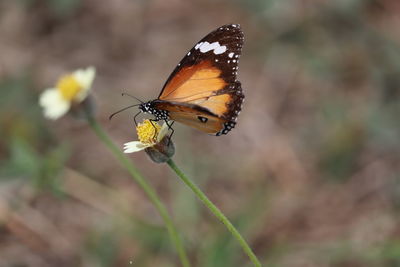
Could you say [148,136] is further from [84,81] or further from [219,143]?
[219,143]

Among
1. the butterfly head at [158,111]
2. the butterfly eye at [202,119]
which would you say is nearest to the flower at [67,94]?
the butterfly head at [158,111]

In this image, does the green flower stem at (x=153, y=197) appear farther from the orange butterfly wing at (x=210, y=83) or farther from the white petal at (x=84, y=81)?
the orange butterfly wing at (x=210, y=83)

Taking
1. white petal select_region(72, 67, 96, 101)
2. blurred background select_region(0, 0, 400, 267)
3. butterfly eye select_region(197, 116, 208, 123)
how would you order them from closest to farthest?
butterfly eye select_region(197, 116, 208, 123) → white petal select_region(72, 67, 96, 101) → blurred background select_region(0, 0, 400, 267)

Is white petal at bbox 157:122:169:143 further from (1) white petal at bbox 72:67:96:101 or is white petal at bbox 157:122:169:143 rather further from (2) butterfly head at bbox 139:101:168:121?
(1) white petal at bbox 72:67:96:101

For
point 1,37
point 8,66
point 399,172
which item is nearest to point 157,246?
point 399,172

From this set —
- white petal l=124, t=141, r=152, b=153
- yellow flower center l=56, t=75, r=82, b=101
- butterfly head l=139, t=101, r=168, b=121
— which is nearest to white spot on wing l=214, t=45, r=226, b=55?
butterfly head l=139, t=101, r=168, b=121

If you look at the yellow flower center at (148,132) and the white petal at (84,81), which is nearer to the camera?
the yellow flower center at (148,132)
